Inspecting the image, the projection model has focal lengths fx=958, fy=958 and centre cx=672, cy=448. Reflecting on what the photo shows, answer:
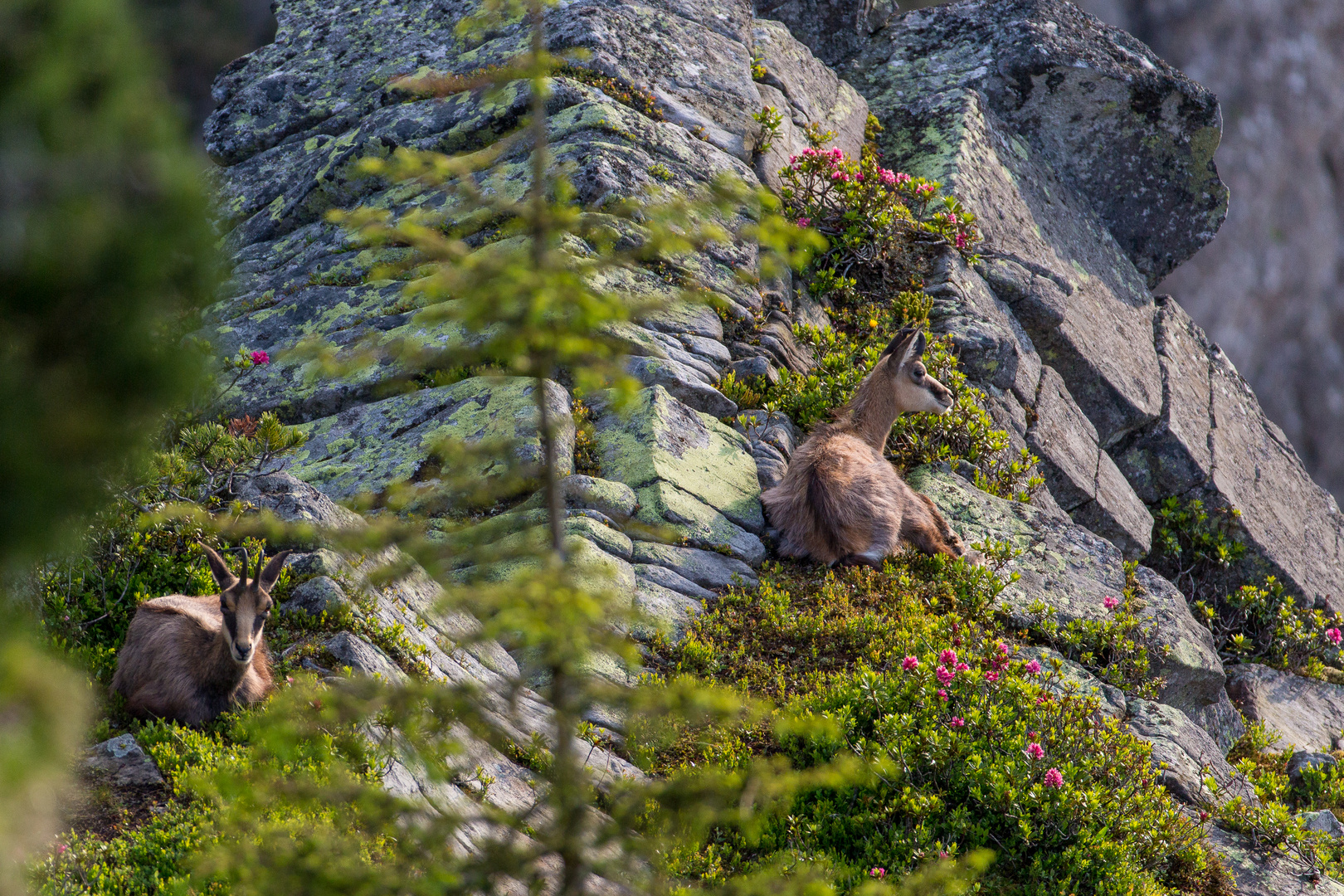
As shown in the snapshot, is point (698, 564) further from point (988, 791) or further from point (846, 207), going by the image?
point (846, 207)

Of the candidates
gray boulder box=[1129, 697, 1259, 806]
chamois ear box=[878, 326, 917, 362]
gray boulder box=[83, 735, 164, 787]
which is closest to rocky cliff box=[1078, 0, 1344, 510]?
chamois ear box=[878, 326, 917, 362]

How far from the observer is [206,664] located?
6582mm

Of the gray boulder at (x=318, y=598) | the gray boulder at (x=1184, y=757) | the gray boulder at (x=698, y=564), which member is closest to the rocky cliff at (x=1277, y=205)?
the gray boulder at (x=1184, y=757)

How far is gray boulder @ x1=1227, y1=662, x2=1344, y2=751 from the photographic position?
13.1 m

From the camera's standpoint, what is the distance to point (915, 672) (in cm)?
802

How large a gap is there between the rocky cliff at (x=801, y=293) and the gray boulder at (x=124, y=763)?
4.95ft

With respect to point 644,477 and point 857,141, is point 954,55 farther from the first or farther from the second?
point 644,477

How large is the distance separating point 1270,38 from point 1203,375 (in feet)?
81.4

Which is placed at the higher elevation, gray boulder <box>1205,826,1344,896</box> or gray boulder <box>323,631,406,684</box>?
gray boulder <box>1205,826,1344,896</box>

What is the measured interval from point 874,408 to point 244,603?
7.57m

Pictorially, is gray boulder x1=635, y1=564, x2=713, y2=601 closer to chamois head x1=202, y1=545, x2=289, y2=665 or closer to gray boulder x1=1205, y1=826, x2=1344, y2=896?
chamois head x1=202, y1=545, x2=289, y2=665

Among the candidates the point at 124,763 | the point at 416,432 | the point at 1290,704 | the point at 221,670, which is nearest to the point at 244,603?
the point at 221,670

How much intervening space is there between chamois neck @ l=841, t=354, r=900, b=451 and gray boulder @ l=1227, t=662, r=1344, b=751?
21.4 ft

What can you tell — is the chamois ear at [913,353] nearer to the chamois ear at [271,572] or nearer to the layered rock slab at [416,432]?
the layered rock slab at [416,432]
